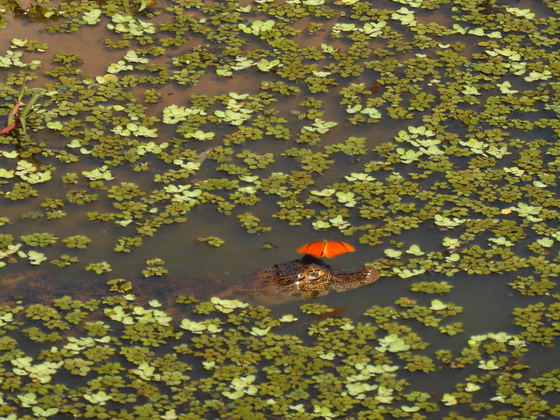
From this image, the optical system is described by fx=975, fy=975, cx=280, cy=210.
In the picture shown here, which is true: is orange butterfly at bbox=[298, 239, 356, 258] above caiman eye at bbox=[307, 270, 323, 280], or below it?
above

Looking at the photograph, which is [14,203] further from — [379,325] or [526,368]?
[526,368]

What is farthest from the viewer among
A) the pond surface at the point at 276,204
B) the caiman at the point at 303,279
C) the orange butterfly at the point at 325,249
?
the caiman at the point at 303,279

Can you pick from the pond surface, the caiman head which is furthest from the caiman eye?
the pond surface

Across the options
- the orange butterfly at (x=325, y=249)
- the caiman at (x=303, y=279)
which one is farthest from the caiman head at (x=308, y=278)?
the orange butterfly at (x=325, y=249)

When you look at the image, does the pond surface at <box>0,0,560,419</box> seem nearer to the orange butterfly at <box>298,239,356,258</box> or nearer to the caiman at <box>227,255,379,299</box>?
the caiman at <box>227,255,379,299</box>

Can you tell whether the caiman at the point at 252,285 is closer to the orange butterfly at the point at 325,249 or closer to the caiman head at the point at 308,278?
the caiman head at the point at 308,278

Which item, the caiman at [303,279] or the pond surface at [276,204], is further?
the caiman at [303,279]
